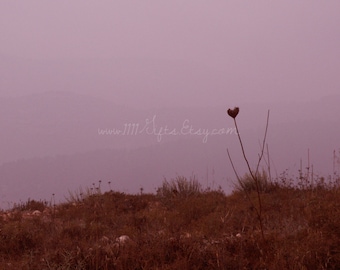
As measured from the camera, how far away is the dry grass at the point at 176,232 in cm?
370

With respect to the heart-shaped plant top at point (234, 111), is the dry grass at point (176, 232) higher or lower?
lower

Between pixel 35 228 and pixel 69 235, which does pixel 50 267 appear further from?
pixel 35 228

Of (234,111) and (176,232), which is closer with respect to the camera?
(234,111)

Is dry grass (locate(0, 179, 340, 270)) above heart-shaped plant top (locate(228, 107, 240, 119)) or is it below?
below

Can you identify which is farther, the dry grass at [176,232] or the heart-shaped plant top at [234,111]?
the dry grass at [176,232]

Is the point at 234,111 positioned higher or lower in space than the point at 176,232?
higher

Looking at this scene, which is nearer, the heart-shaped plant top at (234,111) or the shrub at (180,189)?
the heart-shaped plant top at (234,111)

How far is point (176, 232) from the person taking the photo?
15.5ft

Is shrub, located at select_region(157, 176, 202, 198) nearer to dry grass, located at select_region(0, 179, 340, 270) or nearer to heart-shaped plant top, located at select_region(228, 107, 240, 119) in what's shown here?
dry grass, located at select_region(0, 179, 340, 270)

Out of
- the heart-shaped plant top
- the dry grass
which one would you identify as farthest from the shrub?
the heart-shaped plant top

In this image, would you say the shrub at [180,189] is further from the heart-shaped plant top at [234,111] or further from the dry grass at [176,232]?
the heart-shaped plant top at [234,111]

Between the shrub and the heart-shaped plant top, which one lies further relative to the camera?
the shrub

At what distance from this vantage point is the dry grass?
146 inches

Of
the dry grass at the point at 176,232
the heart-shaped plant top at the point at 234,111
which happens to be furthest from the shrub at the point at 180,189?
the heart-shaped plant top at the point at 234,111
